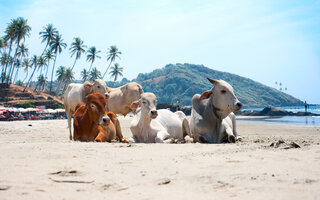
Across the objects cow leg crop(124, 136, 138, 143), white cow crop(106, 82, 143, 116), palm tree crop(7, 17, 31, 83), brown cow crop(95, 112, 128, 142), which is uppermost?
palm tree crop(7, 17, 31, 83)

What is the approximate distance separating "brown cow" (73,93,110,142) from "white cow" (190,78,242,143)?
2499 mm

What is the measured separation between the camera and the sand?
3.10 m

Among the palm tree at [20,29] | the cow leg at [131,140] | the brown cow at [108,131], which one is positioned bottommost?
the cow leg at [131,140]

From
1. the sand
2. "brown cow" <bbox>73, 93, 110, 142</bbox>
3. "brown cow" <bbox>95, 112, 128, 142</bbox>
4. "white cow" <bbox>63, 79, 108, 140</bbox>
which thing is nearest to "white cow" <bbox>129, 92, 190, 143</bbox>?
"brown cow" <bbox>95, 112, 128, 142</bbox>

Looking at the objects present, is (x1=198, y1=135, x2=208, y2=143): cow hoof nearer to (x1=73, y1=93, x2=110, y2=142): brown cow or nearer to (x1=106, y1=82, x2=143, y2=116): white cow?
(x1=73, y1=93, x2=110, y2=142): brown cow

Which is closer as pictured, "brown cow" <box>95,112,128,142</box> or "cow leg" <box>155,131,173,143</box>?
"brown cow" <box>95,112,128,142</box>

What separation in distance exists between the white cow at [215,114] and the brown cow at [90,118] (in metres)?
2.50

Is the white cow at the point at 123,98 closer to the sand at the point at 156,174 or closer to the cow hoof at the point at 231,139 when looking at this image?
the cow hoof at the point at 231,139

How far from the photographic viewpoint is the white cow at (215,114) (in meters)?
8.09

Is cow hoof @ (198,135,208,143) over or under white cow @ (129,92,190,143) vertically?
under

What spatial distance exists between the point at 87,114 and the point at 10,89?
2791 inches

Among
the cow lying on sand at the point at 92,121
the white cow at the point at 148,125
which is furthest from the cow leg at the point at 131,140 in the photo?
the cow lying on sand at the point at 92,121

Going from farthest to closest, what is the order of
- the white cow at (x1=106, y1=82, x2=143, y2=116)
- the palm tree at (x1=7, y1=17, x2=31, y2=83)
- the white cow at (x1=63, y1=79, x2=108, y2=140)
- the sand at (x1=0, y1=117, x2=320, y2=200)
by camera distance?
the palm tree at (x1=7, y1=17, x2=31, y2=83) → the white cow at (x1=106, y1=82, x2=143, y2=116) → the white cow at (x1=63, y1=79, x2=108, y2=140) → the sand at (x1=0, y1=117, x2=320, y2=200)

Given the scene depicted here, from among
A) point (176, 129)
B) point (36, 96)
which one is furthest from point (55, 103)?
point (176, 129)
